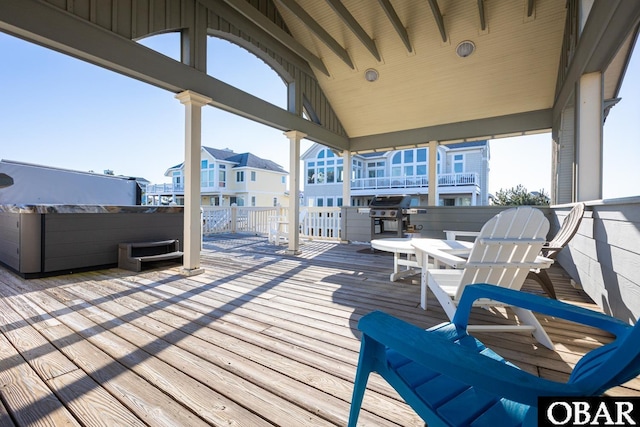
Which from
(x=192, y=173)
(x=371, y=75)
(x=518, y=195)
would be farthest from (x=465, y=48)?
(x=518, y=195)

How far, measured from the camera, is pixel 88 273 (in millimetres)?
3650

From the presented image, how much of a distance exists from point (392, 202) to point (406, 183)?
9.73 metres

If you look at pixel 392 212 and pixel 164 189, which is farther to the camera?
pixel 164 189

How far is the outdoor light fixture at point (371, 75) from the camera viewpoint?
5543 millimetres

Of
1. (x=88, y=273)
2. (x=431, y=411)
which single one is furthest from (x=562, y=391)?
(x=88, y=273)

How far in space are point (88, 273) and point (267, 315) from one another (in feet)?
9.85

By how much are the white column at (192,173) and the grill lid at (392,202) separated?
330 centimetres

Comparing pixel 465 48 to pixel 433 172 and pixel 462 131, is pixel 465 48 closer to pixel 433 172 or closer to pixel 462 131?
pixel 462 131

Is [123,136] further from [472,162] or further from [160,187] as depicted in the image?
[472,162]

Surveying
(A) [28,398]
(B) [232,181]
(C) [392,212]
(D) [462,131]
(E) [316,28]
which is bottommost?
(A) [28,398]

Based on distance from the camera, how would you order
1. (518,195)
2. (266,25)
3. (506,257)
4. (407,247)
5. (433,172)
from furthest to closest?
(518,195)
(433,172)
(266,25)
(407,247)
(506,257)

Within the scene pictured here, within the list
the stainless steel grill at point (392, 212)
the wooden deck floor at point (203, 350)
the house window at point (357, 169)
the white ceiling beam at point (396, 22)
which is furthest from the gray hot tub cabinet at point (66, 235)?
the house window at point (357, 169)

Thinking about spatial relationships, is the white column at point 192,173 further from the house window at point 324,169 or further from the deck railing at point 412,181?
the house window at point 324,169

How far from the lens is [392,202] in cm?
538
